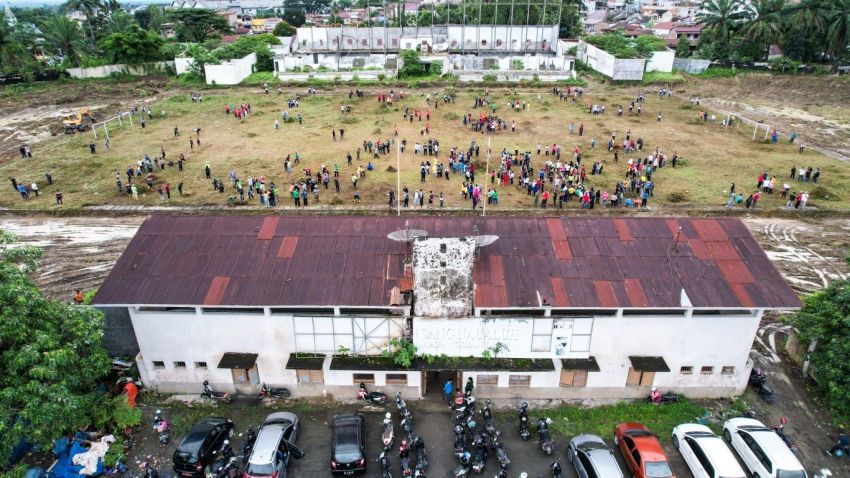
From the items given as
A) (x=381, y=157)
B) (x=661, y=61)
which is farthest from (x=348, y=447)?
(x=661, y=61)

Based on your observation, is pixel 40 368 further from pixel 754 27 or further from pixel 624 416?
pixel 754 27

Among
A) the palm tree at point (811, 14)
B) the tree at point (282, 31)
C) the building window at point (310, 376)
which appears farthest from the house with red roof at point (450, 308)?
the tree at point (282, 31)

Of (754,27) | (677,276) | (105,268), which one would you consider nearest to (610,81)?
(754,27)

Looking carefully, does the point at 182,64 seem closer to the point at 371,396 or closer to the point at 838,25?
the point at 371,396

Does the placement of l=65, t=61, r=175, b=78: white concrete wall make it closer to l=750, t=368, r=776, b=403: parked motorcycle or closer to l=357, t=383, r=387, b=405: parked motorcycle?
l=357, t=383, r=387, b=405: parked motorcycle

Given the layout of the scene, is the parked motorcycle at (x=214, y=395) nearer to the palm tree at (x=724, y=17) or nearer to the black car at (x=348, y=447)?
the black car at (x=348, y=447)

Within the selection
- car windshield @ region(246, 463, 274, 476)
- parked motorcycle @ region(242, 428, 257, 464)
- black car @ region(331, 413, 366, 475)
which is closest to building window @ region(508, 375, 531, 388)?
black car @ region(331, 413, 366, 475)
